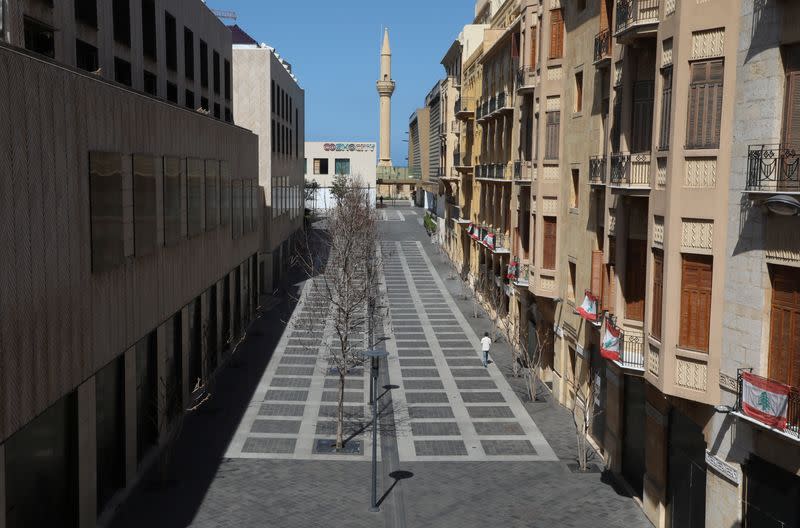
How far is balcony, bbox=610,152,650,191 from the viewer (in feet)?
67.8

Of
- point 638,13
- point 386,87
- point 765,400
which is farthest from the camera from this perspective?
point 386,87

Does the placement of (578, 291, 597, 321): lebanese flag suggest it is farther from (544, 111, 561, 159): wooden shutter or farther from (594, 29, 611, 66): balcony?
(544, 111, 561, 159): wooden shutter

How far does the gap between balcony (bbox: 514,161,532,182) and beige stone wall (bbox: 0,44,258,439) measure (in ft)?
57.5

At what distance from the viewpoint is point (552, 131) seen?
32.8 m

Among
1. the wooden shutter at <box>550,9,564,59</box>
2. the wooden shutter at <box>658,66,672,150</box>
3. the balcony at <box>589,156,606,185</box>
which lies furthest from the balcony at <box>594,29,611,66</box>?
the wooden shutter at <box>658,66,672,150</box>

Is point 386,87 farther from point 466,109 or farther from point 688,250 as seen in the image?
point 688,250

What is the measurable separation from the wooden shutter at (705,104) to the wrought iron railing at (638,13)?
8.10 feet

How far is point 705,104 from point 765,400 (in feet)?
19.7

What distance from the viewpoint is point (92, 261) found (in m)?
17.5

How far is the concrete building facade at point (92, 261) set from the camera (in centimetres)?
1409

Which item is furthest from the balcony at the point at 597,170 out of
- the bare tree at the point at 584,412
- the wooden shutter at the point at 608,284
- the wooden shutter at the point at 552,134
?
the bare tree at the point at 584,412

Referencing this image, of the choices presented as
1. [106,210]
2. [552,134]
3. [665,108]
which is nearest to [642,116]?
[665,108]

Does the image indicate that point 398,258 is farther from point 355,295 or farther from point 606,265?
point 606,265

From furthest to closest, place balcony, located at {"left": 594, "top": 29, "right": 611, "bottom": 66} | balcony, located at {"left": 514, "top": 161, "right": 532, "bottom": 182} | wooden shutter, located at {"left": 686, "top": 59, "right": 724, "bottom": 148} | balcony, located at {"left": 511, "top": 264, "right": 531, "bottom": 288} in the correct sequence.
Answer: balcony, located at {"left": 514, "top": 161, "right": 532, "bottom": 182}, balcony, located at {"left": 511, "top": 264, "right": 531, "bottom": 288}, balcony, located at {"left": 594, "top": 29, "right": 611, "bottom": 66}, wooden shutter, located at {"left": 686, "top": 59, "right": 724, "bottom": 148}
